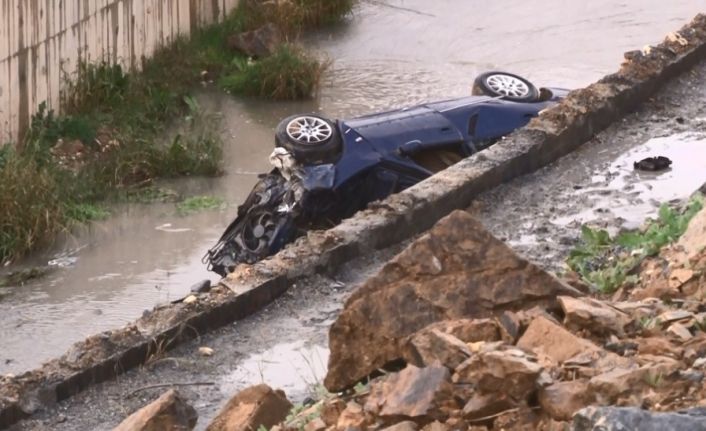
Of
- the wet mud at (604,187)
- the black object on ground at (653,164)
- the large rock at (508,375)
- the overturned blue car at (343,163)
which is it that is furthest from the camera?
the overturned blue car at (343,163)

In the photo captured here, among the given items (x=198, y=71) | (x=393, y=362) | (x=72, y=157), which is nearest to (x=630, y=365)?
(x=393, y=362)

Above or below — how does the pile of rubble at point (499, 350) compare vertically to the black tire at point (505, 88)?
above

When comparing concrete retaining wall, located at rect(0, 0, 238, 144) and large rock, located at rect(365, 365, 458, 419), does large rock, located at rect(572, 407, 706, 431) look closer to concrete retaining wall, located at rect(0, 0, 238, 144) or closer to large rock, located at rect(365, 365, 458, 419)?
Answer: large rock, located at rect(365, 365, 458, 419)

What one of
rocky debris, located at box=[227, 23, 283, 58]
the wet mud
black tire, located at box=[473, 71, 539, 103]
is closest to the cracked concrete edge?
the wet mud

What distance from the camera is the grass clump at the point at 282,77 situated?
16.5 metres

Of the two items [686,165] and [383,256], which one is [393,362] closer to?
[383,256]

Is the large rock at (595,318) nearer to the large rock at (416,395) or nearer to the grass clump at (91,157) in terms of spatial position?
the large rock at (416,395)

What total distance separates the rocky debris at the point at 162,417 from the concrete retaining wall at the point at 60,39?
849cm

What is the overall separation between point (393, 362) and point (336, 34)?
13.3m

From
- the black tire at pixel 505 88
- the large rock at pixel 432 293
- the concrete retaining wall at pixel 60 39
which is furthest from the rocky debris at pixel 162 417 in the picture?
the concrete retaining wall at pixel 60 39

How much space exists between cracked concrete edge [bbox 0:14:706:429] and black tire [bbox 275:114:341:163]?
1.31 metres

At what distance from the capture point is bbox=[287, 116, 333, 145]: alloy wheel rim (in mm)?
10148

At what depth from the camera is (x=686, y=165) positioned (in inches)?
361

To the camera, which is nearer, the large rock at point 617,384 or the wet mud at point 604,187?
the large rock at point 617,384
